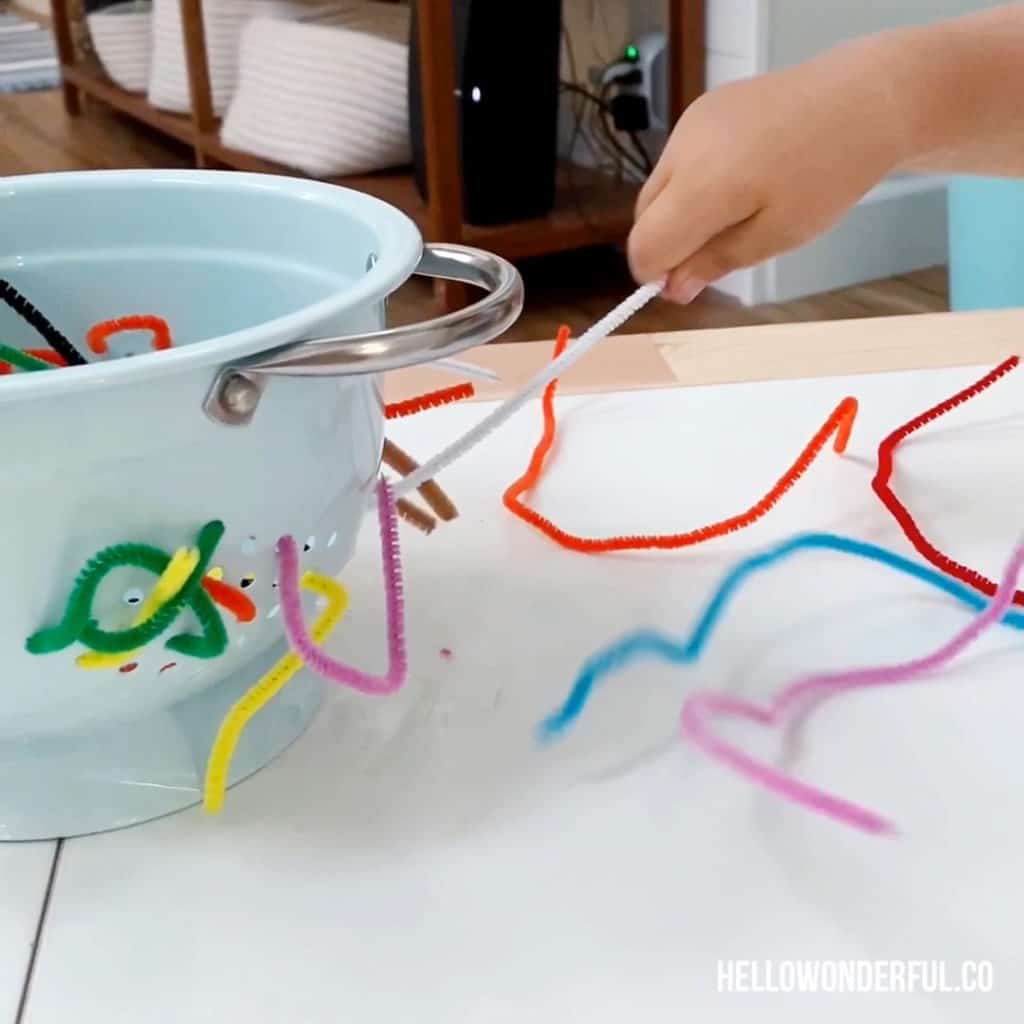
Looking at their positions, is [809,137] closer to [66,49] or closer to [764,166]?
[764,166]

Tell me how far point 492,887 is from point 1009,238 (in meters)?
0.77

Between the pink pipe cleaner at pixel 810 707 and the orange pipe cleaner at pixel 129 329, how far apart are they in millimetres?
180

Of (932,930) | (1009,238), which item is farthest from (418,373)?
(1009,238)

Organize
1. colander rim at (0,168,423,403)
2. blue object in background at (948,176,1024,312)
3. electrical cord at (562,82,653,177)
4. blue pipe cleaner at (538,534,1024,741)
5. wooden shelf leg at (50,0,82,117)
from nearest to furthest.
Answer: colander rim at (0,168,423,403), blue pipe cleaner at (538,534,1024,741), blue object in background at (948,176,1024,312), electrical cord at (562,82,653,177), wooden shelf leg at (50,0,82,117)

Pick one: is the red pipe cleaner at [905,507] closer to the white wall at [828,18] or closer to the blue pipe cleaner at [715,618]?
the blue pipe cleaner at [715,618]

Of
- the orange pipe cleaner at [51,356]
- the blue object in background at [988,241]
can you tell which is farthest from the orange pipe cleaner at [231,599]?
the blue object in background at [988,241]

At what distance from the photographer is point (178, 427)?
0.26m

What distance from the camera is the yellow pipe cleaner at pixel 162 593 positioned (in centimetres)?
26

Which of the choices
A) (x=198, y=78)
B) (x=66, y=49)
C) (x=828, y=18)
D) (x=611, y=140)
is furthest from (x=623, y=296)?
(x=66, y=49)

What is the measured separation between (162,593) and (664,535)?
208 mm

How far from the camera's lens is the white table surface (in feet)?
0.86

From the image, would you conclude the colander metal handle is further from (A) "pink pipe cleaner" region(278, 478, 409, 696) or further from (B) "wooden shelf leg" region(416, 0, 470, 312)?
(B) "wooden shelf leg" region(416, 0, 470, 312)

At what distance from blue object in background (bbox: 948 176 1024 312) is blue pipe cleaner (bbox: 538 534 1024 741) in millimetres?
565

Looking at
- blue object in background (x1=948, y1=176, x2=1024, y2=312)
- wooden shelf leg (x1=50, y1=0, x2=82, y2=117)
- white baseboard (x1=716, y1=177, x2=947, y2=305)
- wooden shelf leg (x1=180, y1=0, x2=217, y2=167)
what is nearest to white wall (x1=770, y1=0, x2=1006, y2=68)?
white baseboard (x1=716, y1=177, x2=947, y2=305)
